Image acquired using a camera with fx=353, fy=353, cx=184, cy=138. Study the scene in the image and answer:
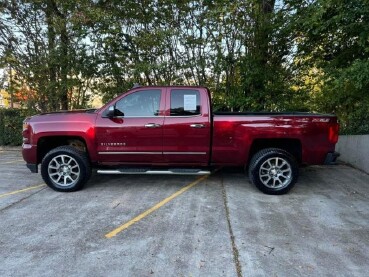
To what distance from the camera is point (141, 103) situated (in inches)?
247

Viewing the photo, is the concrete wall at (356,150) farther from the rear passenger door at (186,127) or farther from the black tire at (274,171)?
the rear passenger door at (186,127)

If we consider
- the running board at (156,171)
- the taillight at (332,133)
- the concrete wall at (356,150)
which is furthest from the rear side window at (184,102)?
the concrete wall at (356,150)

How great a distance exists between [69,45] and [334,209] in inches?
322

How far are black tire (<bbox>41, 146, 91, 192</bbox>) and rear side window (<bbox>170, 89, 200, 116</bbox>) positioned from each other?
1801 mm

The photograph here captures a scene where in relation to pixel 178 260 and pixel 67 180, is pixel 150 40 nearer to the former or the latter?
pixel 67 180

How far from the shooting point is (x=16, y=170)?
827 centimetres

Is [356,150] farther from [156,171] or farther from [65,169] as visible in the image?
[65,169]

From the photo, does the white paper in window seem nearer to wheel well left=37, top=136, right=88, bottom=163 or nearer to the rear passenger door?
the rear passenger door

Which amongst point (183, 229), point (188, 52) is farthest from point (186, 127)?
point (188, 52)

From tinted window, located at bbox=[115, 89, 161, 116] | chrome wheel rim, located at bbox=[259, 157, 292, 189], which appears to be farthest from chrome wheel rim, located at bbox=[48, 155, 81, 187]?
chrome wheel rim, located at bbox=[259, 157, 292, 189]

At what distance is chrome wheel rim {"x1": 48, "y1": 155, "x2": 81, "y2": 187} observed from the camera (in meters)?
6.18

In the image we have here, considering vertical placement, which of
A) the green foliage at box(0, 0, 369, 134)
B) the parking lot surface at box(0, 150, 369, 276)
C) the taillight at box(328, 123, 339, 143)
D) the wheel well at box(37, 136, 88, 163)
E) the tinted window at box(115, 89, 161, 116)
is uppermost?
the green foliage at box(0, 0, 369, 134)

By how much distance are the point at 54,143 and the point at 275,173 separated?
403 cm

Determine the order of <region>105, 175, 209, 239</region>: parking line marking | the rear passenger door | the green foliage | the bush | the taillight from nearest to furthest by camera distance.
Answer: <region>105, 175, 209, 239</region>: parking line marking
the taillight
the rear passenger door
the green foliage
the bush
